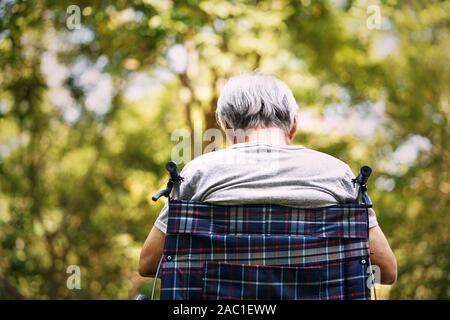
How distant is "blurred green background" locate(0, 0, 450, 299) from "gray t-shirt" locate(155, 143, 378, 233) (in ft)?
7.64

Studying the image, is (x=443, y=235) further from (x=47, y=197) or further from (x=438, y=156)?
(x=47, y=197)

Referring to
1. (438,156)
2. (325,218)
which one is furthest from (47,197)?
(325,218)

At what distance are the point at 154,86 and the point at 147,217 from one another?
180 centimetres

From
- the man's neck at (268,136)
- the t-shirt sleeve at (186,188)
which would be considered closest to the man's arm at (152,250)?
the t-shirt sleeve at (186,188)

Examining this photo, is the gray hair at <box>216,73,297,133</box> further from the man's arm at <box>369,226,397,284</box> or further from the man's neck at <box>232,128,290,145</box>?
the man's arm at <box>369,226,397,284</box>

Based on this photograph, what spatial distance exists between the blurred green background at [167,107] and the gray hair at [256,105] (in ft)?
7.05

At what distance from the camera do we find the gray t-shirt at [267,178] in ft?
5.06

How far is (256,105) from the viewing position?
5.59ft

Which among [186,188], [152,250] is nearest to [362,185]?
[186,188]

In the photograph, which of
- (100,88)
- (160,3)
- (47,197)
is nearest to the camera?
(160,3)

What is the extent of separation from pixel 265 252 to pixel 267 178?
0.63ft

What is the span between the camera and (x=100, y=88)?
6.77 meters

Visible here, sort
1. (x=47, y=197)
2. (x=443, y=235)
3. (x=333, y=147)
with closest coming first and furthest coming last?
(x=443, y=235) < (x=333, y=147) < (x=47, y=197)

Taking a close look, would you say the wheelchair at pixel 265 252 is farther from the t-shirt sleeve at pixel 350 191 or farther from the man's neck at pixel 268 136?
the man's neck at pixel 268 136
